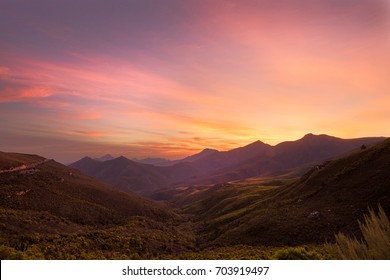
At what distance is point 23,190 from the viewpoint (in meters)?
61.2

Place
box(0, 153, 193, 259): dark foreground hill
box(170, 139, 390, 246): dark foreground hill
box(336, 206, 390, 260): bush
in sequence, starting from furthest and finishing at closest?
box(170, 139, 390, 246): dark foreground hill
box(0, 153, 193, 259): dark foreground hill
box(336, 206, 390, 260): bush

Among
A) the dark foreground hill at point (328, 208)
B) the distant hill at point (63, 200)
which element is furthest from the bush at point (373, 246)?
the distant hill at point (63, 200)

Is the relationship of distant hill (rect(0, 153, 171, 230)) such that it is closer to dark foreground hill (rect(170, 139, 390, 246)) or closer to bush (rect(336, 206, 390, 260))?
dark foreground hill (rect(170, 139, 390, 246))

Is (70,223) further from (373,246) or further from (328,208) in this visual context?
(373,246)

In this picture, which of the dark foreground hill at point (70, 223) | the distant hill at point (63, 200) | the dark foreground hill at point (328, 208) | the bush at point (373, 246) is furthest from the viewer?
the distant hill at point (63, 200)

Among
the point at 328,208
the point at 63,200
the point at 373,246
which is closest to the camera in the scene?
the point at 373,246

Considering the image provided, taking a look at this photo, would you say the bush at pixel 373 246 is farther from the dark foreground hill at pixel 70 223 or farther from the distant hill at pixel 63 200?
the distant hill at pixel 63 200

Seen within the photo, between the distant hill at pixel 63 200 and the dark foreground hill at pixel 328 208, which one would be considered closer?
the dark foreground hill at pixel 328 208

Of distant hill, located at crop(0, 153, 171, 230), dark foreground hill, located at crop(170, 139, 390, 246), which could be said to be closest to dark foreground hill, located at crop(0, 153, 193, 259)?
distant hill, located at crop(0, 153, 171, 230)

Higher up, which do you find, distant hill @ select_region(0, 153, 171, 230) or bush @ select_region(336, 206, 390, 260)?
bush @ select_region(336, 206, 390, 260)

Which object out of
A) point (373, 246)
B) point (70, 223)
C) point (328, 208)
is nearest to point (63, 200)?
point (70, 223)
